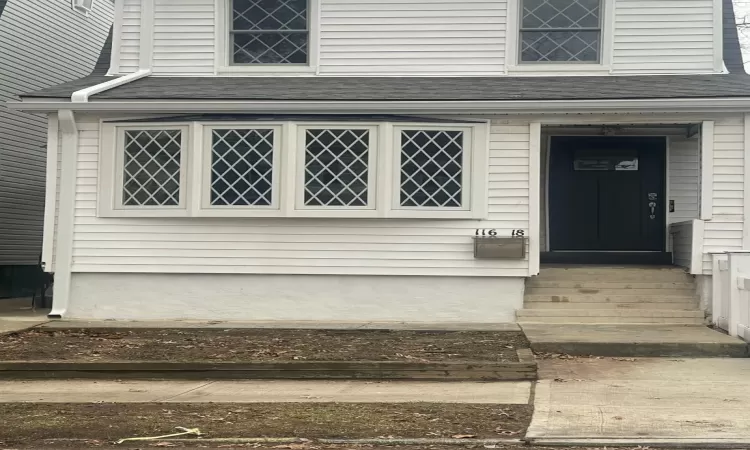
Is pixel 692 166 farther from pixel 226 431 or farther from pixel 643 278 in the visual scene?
pixel 226 431

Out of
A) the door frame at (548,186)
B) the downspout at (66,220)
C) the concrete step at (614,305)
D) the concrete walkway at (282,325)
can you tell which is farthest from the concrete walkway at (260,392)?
the door frame at (548,186)

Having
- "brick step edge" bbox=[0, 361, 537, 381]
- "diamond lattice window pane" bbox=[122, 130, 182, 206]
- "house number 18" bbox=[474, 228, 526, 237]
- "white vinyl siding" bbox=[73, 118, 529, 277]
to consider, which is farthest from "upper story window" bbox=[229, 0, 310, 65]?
"brick step edge" bbox=[0, 361, 537, 381]

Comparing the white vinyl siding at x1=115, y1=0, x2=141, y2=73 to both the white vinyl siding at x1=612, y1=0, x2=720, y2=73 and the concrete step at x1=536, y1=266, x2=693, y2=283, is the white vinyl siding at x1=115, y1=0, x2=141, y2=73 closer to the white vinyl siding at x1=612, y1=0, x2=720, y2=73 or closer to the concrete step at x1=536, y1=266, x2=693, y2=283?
the concrete step at x1=536, y1=266, x2=693, y2=283

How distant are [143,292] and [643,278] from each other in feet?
23.0

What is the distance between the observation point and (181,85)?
1198 centimetres

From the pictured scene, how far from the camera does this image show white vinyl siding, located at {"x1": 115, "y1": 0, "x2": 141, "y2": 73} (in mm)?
12461

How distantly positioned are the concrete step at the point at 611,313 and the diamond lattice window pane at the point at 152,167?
514cm

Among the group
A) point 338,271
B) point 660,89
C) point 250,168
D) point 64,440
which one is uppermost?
point 660,89

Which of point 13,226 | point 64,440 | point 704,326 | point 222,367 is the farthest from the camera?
Result: point 13,226

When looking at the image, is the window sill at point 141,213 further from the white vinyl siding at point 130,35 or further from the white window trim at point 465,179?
the white window trim at point 465,179

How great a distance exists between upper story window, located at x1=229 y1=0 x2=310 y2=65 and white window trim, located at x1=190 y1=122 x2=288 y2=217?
62.9 inches

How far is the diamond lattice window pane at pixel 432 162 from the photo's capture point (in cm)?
1124

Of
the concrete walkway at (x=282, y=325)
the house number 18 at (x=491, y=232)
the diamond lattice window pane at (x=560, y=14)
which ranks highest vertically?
the diamond lattice window pane at (x=560, y=14)

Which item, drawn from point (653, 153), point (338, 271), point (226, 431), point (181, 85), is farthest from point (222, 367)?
point (653, 153)
